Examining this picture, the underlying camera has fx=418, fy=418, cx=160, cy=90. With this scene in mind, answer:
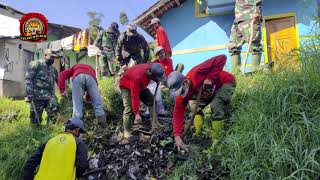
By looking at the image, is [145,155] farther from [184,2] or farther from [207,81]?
[184,2]

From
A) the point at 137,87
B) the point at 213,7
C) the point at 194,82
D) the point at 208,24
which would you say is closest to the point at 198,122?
the point at 194,82

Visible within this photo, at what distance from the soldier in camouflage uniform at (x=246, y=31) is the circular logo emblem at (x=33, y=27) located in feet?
33.7

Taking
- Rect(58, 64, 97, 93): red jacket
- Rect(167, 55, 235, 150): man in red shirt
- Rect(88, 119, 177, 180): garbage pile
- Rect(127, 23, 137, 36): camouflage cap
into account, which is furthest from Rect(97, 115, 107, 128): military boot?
Rect(127, 23, 137, 36): camouflage cap

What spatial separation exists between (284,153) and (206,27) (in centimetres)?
893

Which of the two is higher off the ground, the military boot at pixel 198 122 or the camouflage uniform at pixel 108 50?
the camouflage uniform at pixel 108 50

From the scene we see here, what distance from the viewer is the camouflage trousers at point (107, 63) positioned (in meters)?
11.2

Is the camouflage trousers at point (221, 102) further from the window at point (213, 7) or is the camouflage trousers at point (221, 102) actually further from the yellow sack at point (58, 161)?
the window at point (213, 7)

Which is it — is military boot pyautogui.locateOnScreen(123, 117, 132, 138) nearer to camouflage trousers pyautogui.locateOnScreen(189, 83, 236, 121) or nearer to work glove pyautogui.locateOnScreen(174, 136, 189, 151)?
work glove pyautogui.locateOnScreen(174, 136, 189, 151)

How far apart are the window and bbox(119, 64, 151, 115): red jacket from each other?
6.15m

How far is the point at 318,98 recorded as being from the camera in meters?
4.98

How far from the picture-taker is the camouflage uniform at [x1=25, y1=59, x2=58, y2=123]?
8055 millimetres

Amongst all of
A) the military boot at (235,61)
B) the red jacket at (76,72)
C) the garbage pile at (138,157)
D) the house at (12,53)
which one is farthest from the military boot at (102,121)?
the house at (12,53)

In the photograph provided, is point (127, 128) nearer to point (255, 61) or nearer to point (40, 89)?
point (40, 89)

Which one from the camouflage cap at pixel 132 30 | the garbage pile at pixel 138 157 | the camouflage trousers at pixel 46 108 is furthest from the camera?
the camouflage cap at pixel 132 30
